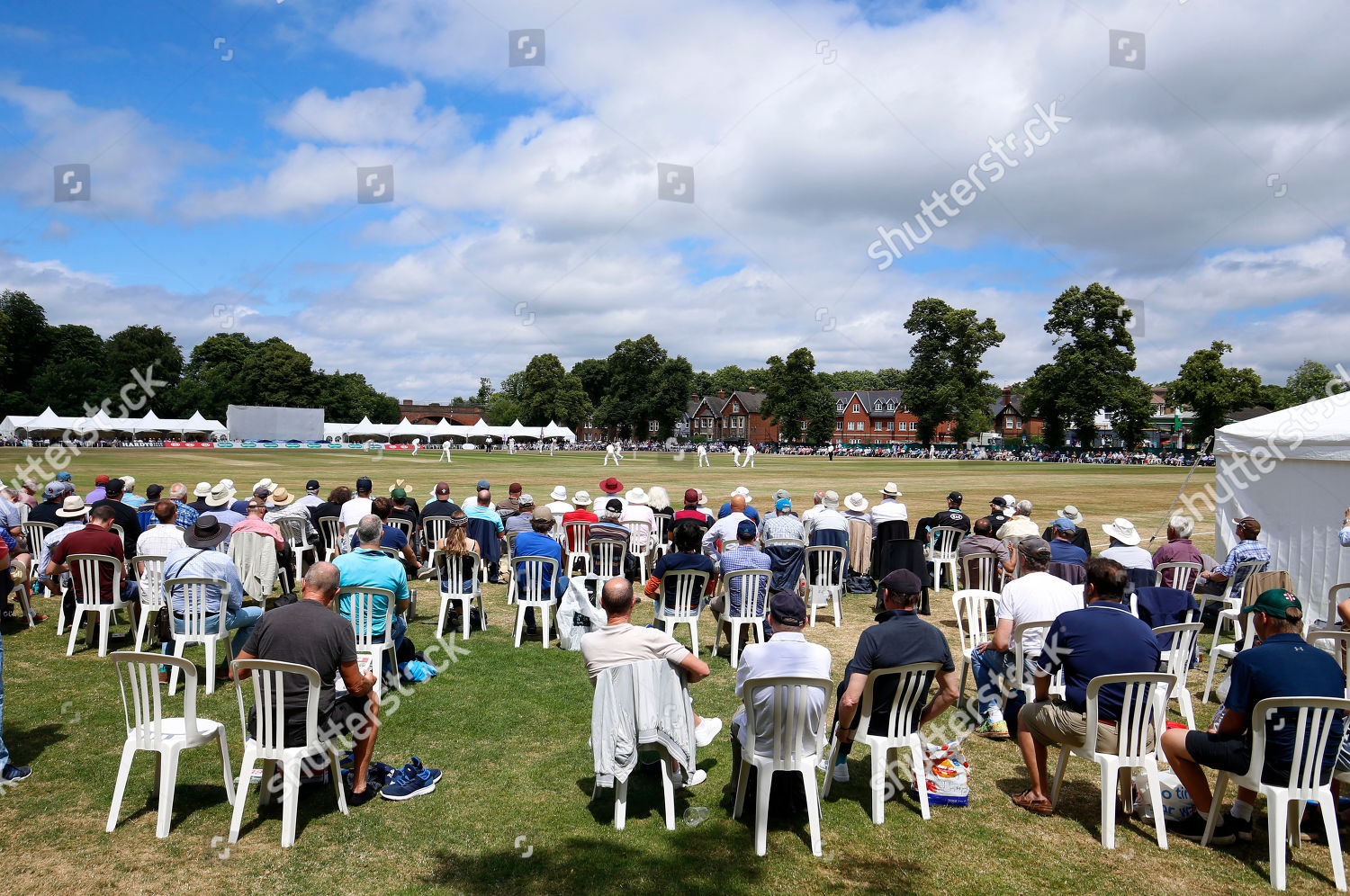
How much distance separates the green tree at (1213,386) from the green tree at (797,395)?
36112mm

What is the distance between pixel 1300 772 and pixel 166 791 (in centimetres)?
614

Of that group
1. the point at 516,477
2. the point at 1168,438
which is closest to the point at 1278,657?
the point at 516,477

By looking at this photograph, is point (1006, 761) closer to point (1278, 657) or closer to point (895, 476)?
point (1278, 657)

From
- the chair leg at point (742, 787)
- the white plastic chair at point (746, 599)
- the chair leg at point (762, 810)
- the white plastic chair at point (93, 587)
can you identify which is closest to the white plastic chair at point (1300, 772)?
the chair leg at point (762, 810)

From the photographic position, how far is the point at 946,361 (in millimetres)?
75125

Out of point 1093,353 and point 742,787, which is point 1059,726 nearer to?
point 742,787

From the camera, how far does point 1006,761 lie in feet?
18.4

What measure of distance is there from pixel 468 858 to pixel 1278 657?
14.5 ft

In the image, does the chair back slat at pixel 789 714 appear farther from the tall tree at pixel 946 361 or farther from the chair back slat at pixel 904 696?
the tall tree at pixel 946 361

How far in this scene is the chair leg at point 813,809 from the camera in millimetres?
4242

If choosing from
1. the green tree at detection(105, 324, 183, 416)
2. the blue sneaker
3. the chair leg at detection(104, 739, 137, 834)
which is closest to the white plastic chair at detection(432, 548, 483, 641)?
the blue sneaker

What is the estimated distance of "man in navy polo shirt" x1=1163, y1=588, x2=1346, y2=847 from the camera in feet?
12.9

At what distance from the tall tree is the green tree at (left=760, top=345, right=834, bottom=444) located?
53.4 ft

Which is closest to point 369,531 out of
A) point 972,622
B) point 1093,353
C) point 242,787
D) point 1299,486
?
point 242,787
